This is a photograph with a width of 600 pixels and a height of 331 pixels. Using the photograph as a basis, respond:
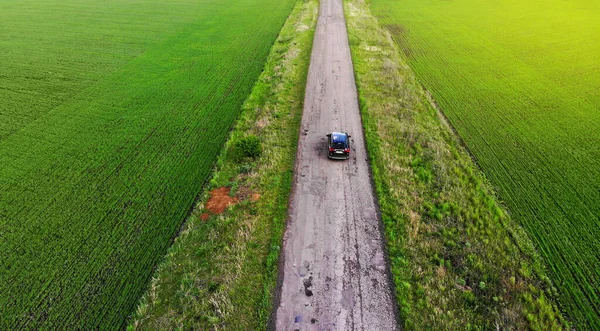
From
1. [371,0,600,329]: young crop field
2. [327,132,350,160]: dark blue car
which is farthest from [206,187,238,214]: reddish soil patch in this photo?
[371,0,600,329]: young crop field

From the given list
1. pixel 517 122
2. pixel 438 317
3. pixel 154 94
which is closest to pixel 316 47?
pixel 154 94

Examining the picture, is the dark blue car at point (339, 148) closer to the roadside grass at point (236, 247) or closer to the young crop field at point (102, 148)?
the roadside grass at point (236, 247)

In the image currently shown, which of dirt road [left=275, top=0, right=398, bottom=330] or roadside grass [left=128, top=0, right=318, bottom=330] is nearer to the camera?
dirt road [left=275, top=0, right=398, bottom=330]

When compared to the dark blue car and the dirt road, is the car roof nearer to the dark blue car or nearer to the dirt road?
the dark blue car

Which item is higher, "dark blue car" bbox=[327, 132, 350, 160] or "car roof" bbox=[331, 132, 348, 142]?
"car roof" bbox=[331, 132, 348, 142]

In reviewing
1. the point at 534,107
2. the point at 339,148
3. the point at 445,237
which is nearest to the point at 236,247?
the point at 339,148

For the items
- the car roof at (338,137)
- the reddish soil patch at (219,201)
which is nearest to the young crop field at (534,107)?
the car roof at (338,137)
